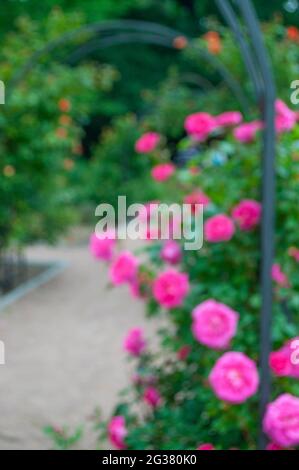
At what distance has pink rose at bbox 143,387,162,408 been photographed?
3113mm

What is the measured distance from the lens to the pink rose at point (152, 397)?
3.11 metres

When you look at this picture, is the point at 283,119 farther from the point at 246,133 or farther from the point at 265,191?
the point at 265,191

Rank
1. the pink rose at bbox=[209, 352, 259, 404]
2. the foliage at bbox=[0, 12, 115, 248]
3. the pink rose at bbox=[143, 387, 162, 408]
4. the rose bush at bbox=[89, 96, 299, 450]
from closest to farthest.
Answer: the pink rose at bbox=[209, 352, 259, 404], the rose bush at bbox=[89, 96, 299, 450], the pink rose at bbox=[143, 387, 162, 408], the foliage at bbox=[0, 12, 115, 248]

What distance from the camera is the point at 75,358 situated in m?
5.27

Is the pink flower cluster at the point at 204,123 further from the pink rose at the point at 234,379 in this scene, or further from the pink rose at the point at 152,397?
the pink rose at the point at 234,379

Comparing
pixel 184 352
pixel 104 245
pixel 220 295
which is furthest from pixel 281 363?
pixel 104 245

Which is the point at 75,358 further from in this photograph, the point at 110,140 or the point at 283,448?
the point at 110,140

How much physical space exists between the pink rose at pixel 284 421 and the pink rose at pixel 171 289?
0.71 meters

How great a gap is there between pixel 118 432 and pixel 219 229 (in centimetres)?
92

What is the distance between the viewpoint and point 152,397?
3.11 metres

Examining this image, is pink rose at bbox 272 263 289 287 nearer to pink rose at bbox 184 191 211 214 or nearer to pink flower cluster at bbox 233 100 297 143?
pink rose at bbox 184 191 211 214

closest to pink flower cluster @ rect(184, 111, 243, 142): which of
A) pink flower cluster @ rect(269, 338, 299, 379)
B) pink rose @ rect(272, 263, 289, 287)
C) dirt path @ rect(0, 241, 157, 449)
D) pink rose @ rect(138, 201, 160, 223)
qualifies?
pink rose @ rect(138, 201, 160, 223)

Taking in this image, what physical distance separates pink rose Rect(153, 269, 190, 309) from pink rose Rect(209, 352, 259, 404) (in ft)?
1.81
